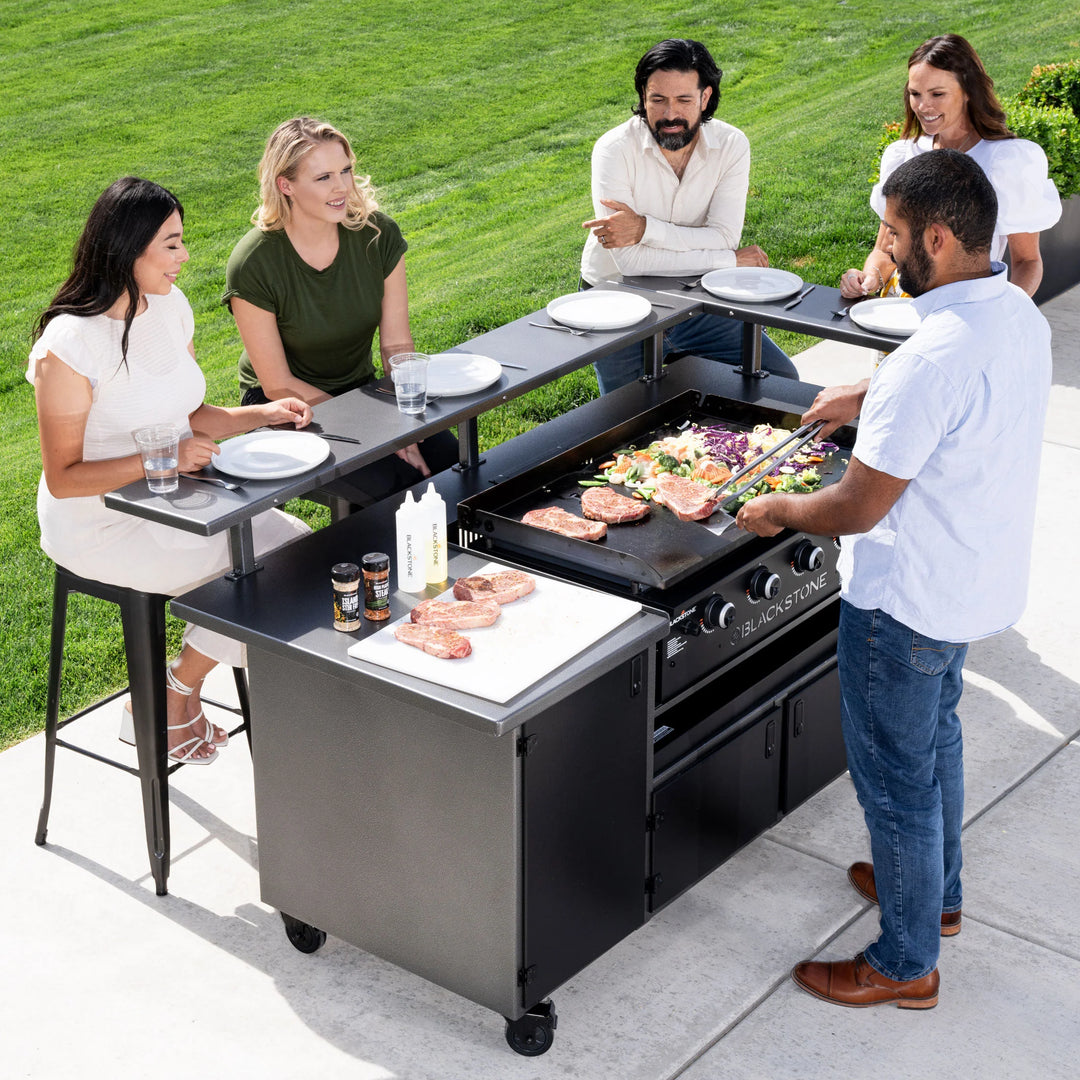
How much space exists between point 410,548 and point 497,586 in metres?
0.24

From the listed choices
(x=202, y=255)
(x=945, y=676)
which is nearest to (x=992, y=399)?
(x=945, y=676)

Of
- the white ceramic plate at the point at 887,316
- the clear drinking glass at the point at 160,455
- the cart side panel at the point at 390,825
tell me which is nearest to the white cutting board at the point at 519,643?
the cart side panel at the point at 390,825

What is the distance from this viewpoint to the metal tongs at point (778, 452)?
4.02 m

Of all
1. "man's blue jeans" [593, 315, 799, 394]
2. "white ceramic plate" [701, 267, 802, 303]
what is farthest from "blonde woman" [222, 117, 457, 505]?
"white ceramic plate" [701, 267, 802, 303]

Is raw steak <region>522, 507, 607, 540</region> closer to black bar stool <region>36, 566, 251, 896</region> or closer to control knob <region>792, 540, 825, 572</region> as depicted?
control knob <region>792, 540, 825, 572</region>

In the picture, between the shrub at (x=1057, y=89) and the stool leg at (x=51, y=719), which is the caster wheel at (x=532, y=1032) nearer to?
the stool leg at (x=51, y=719)

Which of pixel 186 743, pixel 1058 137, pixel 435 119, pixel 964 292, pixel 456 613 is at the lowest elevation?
pixel 186 743

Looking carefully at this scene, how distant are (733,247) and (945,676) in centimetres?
238

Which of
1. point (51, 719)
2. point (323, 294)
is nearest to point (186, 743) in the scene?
point (51, 719)

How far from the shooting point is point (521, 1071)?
3615mm

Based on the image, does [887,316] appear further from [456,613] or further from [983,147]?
[456,613]

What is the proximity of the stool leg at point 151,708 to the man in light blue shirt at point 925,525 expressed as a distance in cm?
163

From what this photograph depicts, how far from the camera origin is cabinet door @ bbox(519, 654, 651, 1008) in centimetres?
350

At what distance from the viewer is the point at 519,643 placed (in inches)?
138
